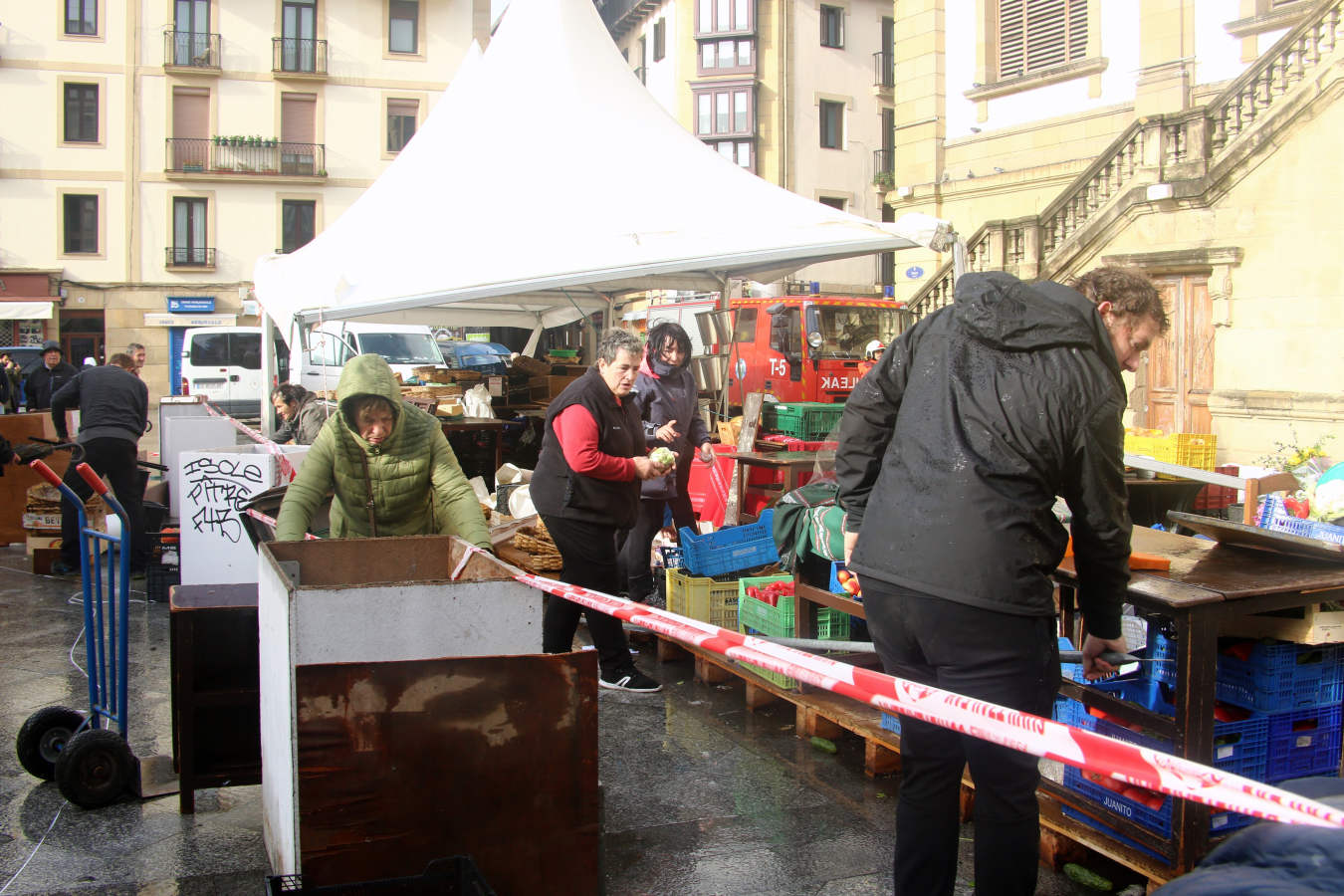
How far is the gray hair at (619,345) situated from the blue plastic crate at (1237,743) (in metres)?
2.80

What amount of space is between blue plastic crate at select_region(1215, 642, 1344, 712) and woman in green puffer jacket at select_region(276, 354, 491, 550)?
262 centimetres

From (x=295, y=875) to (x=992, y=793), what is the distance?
1.69 meters

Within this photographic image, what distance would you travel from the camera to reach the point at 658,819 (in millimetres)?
4148

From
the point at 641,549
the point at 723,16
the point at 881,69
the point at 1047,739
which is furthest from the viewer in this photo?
the point at 881,69

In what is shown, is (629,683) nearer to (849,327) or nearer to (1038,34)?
(849,327)

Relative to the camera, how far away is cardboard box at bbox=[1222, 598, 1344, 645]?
3.32 m

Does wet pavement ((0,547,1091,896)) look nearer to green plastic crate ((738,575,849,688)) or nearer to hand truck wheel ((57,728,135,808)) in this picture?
hand truck wheel ((57,728,135,808))

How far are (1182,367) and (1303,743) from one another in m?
10.6

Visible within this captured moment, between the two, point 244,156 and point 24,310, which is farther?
point 244,156

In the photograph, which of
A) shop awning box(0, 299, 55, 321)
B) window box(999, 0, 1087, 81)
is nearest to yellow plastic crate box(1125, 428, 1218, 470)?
window box(999, 0, 1087, 81)

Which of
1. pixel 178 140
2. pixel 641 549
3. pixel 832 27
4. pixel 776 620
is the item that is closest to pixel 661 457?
pixel 776 620

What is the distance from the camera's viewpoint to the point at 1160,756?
6.35 feet

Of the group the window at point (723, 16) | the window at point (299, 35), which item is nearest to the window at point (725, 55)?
the window at point (723, 16)

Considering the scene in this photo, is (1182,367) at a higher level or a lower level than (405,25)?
lower
